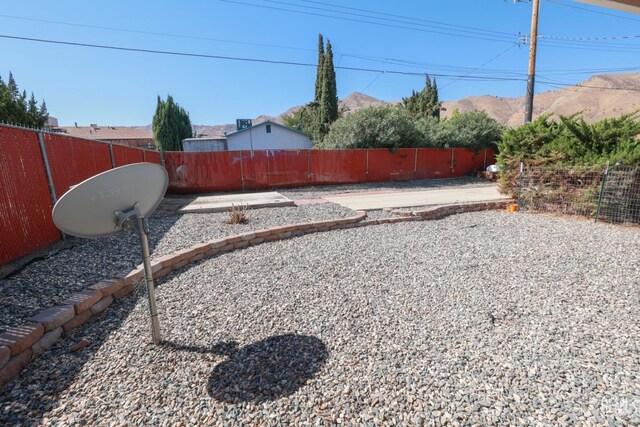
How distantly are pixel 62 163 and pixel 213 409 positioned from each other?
547 cm

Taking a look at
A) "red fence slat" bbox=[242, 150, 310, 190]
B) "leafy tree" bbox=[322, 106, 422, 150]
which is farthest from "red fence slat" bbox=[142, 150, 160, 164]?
"leafy tree" bbox=[322, 106, 422, 150]

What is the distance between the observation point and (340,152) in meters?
14.4

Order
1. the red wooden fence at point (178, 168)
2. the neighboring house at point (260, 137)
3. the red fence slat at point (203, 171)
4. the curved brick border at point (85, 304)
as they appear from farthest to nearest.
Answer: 1. the neighboring house at point (260, 137)
2. the red fence slat at point (203, 171)
3. the red wooden fence at point (178, 168)
4. the curved brick border at point (85, 304)

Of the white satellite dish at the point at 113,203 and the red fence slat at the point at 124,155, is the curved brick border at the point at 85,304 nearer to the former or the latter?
the white satellite dish at the point at 113,203

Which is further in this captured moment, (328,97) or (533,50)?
(328,97)

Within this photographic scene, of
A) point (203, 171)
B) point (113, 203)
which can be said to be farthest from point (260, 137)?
point (113, 203)

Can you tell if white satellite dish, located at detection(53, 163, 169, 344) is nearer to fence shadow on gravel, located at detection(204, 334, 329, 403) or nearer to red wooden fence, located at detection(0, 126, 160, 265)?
fence shadow on gravel, located at detection(204, 334, 329, 403)

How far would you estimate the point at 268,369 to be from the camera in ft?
6.84

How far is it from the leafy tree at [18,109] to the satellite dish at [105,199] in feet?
46.9

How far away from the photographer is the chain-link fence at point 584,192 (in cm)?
622

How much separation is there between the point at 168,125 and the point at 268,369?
33634mm

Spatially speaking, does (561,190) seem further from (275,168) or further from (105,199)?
(275,168)

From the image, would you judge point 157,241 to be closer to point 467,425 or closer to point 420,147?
point 467,425

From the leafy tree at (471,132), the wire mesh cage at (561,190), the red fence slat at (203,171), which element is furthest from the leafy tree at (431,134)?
the red fence slat at (203,171)
